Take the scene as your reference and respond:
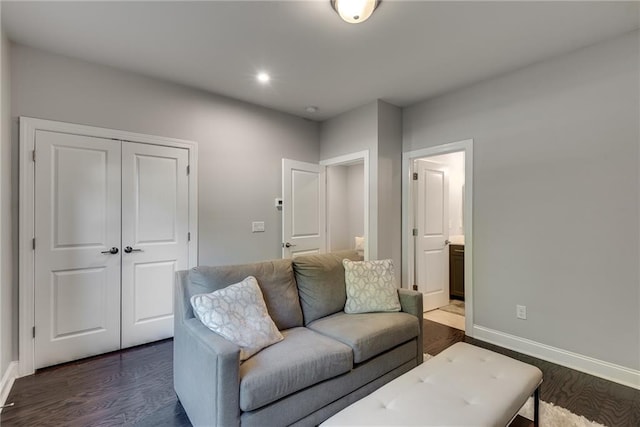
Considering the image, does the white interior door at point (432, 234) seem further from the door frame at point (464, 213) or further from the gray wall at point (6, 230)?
the gray wall at point (6, 230)

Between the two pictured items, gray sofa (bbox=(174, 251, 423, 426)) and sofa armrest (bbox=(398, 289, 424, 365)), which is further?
sofa armrest (bbox=(398, 289, 424, 365))

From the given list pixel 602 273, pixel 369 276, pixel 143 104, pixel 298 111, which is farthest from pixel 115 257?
pixel 602 273

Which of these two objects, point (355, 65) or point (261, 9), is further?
point (355, 65)

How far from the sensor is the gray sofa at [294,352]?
1459 mm

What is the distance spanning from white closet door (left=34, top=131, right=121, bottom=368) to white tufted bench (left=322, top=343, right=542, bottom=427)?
2546 mm

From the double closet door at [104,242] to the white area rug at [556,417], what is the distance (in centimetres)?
316

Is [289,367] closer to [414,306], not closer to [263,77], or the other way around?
[414,306]

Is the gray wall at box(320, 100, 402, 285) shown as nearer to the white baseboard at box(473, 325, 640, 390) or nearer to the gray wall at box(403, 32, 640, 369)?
the gray wall at box(403, 32, 640, 369)

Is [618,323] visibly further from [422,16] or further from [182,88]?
[182,88]

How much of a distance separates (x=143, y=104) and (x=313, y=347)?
2.83m

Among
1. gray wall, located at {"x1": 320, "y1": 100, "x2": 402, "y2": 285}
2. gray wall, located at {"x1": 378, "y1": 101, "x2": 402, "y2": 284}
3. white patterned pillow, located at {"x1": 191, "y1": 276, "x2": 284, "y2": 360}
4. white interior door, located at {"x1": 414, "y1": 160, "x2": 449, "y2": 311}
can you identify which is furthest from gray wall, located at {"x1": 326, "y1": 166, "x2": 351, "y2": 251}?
white patterned pillow, located at {"x1": 191, "y1": 276, "x2": 284, "y2": 360}

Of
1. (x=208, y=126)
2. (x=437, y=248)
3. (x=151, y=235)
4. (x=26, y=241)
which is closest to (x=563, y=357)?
(x=437, y=248)

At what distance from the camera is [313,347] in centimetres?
179

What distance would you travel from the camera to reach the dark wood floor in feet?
6.07
